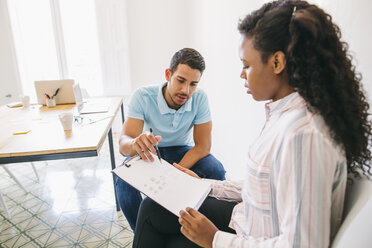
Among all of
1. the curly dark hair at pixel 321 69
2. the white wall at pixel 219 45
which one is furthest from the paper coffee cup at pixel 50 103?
the curly dark hair at pixel 321 69

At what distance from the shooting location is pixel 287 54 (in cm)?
62

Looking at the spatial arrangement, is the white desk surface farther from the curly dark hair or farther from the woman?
the curly dark hair

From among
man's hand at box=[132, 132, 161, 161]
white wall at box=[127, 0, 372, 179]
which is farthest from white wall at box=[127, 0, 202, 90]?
man's hand at box=[132, 132, 161, 161]

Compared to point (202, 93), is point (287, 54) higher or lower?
higher

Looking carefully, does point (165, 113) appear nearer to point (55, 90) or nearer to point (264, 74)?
point (264, 74)

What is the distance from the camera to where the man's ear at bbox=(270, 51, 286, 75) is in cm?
64

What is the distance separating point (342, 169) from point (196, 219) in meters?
0.44

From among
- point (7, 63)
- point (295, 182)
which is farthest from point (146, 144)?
point (7, 63)

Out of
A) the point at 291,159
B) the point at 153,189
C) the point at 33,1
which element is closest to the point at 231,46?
the point at 153,189

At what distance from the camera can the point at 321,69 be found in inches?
22.9

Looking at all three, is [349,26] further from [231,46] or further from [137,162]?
[231,46]

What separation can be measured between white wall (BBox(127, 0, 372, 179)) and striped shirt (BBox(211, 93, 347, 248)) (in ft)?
1.05

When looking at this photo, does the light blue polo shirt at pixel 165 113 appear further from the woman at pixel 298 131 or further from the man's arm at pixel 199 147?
the woman at pixel 298 131

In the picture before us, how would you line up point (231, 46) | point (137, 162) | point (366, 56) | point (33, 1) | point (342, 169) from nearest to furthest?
point (342, 169)
point (366, 56)
point (137, 162)
point (231, 46)
point (33, 1)
